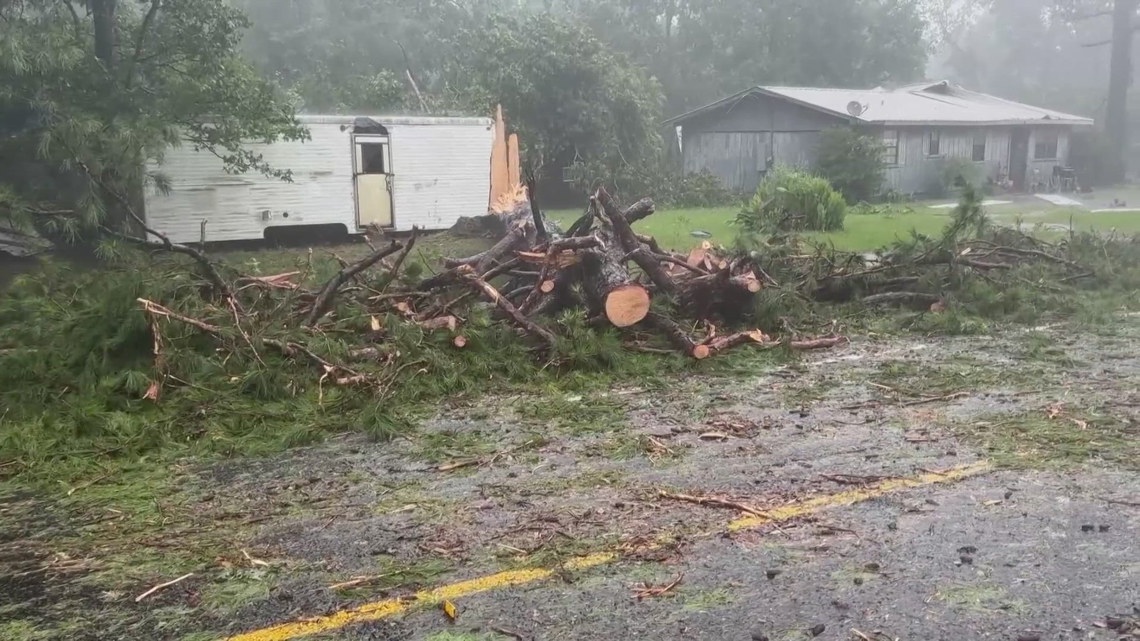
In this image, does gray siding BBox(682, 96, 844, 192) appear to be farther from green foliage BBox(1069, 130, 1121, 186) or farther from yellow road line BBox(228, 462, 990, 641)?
yellow road line BBox(228, 462, 990, 641)

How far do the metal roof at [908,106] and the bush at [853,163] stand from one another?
2.38 ft

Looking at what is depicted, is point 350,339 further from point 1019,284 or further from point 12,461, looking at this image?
point 1019,284

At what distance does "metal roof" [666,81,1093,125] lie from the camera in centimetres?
2603

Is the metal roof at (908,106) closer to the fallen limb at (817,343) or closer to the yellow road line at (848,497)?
the fallen limb at (817,343)

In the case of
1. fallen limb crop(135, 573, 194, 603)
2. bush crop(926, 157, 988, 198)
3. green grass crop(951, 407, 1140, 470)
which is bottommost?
fallen limb crop(135, 573, 194, 603)

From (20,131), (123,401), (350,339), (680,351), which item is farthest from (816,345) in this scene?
(20,131)

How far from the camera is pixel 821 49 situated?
40.0 meters

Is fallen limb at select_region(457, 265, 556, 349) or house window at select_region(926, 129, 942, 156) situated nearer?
fallen limb at select_region(457, 265, 556, 349)

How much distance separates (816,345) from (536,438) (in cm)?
342

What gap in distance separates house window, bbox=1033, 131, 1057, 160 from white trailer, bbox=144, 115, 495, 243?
68.4 feet

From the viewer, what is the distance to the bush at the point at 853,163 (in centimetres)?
2448

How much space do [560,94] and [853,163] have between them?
25.9ft

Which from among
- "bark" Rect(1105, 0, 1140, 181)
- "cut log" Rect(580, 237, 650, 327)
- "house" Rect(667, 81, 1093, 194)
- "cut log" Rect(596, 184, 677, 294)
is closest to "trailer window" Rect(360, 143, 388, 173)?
"cut log" Rect(596, 184, 677, 294)

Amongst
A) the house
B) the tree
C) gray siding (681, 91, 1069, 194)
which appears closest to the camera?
the tree
